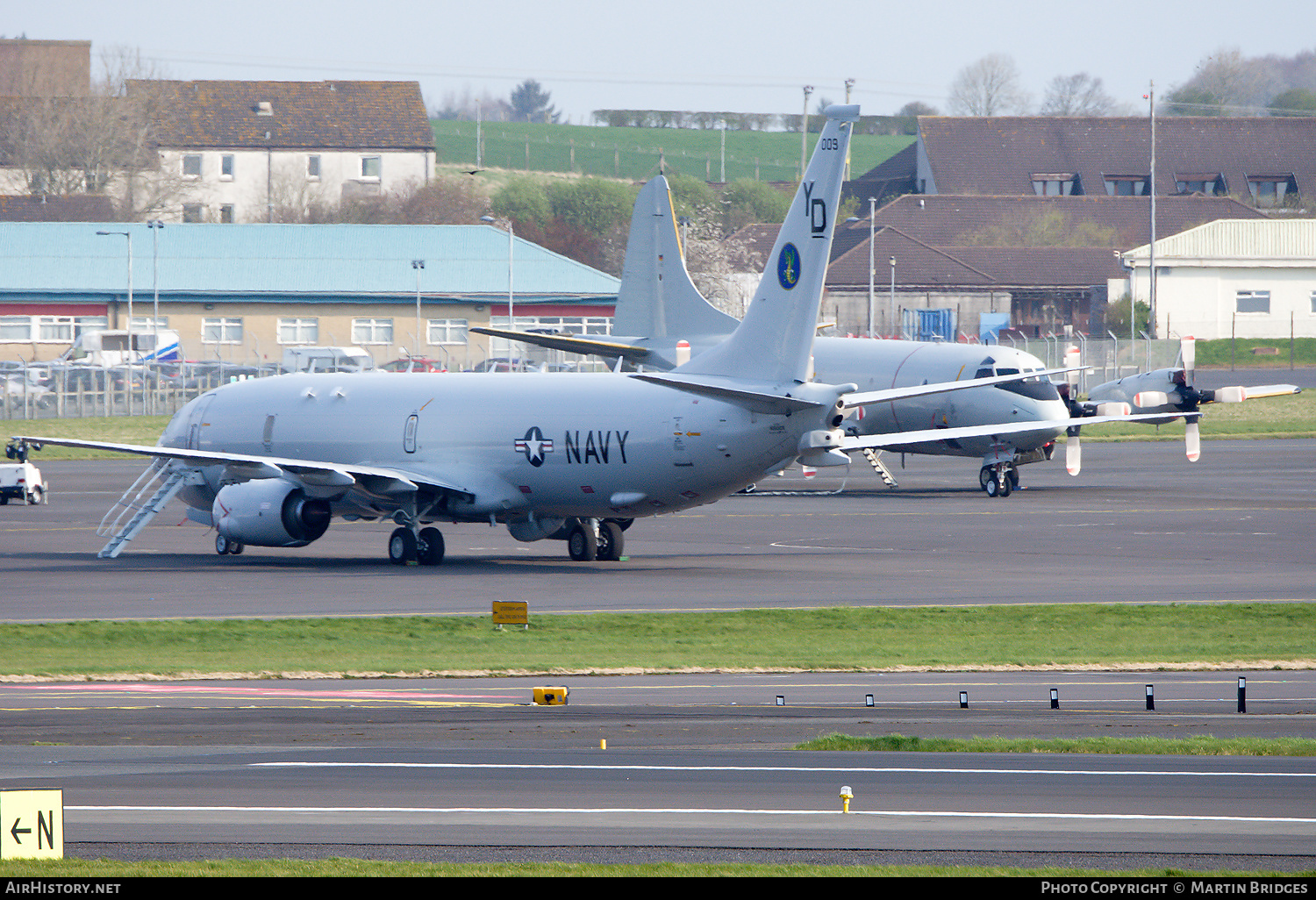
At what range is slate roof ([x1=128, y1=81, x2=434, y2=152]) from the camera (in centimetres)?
15388

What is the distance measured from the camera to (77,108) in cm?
14862

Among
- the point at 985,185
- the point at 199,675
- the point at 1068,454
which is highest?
the point at 985,185

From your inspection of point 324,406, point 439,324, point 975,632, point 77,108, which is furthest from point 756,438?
point 77,108

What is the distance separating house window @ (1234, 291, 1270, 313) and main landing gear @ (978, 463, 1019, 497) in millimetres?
69135

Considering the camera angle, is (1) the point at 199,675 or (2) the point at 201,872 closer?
(2) the point at 201,872

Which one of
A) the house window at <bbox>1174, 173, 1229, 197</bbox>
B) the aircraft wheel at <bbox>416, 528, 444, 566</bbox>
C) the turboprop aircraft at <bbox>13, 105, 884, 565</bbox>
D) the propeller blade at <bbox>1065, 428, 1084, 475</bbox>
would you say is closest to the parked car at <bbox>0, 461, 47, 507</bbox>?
the turboprop aircraft at <bbox>13, 105, 884, 565</bbox>

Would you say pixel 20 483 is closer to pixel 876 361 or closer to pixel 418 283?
pixel 876 361

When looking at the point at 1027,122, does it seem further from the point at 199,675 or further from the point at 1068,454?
the point at 199,675

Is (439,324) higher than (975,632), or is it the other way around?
(439,324)

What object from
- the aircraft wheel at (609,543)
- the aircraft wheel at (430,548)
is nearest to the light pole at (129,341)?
the aircraft wheel at (430,548)

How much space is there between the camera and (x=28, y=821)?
376 inches

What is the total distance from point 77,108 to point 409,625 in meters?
135

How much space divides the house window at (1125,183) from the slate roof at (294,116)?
62.0m
